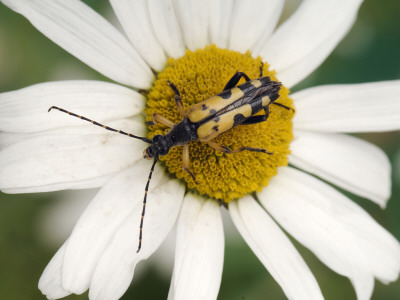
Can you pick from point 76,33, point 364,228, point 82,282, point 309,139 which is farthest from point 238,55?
point 82,282

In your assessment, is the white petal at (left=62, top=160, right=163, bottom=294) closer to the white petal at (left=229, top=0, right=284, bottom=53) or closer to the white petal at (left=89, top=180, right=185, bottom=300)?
the white petal at (left=89, top=180, right=185, bottom=300)

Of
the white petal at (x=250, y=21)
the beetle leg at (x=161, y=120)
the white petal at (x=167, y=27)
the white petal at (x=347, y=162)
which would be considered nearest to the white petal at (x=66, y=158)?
the beetle leg at (x=161, y=120)

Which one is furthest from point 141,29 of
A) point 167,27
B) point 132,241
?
point 132,241

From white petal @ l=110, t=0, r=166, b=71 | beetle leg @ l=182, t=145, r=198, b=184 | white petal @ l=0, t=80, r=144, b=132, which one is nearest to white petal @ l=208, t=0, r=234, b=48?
white petal @ l=110, t=0, r=166, b=71

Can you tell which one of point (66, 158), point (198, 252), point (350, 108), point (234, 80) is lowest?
point (198, 252)

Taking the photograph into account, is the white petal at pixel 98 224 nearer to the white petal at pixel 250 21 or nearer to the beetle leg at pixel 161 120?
the beetle leg at pixel 161 120

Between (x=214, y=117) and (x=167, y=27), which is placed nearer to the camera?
(x=214, y=117)

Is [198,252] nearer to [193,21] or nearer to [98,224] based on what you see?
[98,224]
